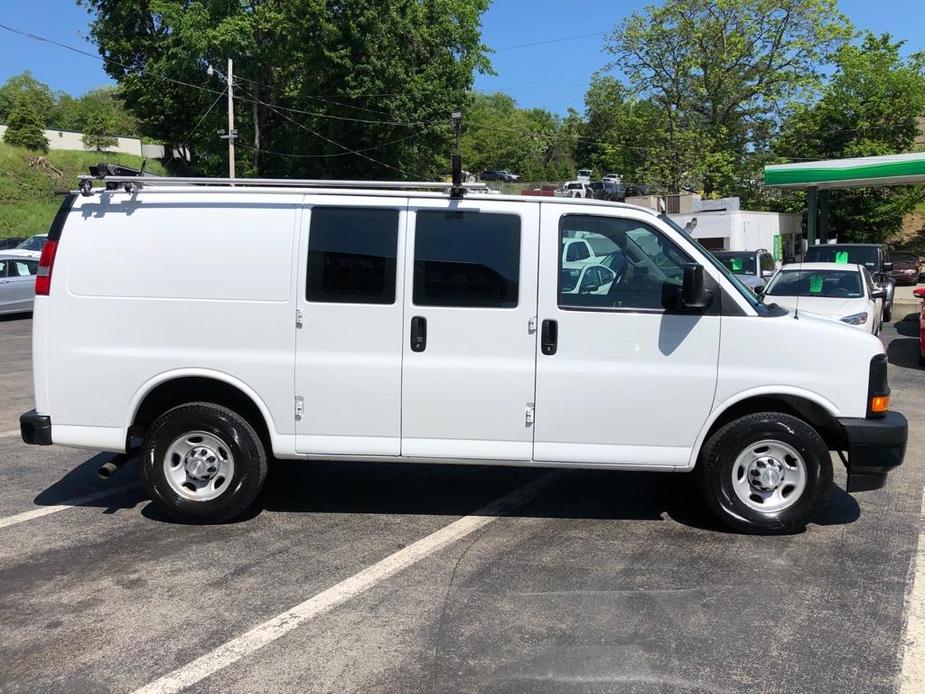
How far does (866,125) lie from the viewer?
40844 millimetres

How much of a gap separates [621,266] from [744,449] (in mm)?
1383

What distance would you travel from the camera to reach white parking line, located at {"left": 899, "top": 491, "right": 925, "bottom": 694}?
3520 millimetres

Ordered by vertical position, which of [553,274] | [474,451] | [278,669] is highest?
[553,274]

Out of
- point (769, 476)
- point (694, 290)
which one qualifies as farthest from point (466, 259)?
point (769, 476)

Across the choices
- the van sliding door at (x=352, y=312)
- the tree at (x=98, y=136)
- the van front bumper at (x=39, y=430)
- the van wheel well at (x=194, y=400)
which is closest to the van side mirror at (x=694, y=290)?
the van sliding door at (x=352, y=312)

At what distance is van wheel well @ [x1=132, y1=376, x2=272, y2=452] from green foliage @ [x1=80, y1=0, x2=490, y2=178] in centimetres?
3581

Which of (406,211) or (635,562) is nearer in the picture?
(635,562)

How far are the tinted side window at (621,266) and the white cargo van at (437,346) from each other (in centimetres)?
1

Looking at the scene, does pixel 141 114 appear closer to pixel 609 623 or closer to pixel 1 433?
pixel 1 433

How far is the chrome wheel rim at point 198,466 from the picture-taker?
5297 mm

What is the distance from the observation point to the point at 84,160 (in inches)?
1984

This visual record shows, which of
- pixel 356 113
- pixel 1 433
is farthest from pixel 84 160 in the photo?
pixel 1 433

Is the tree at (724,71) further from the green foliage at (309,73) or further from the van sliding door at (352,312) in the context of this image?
the van sliding door at (352,312)

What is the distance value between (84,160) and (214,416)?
51664mm
